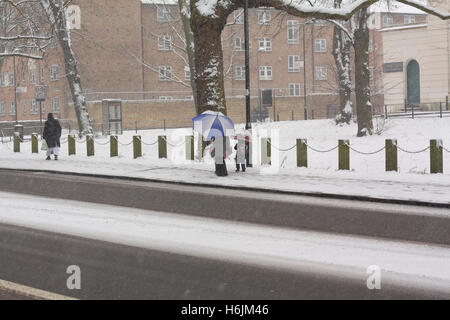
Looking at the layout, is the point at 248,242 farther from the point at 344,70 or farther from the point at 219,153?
the point at 344,70

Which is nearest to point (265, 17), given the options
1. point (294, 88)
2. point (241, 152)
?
point (294, 88)

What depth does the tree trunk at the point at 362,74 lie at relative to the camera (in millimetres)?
27578

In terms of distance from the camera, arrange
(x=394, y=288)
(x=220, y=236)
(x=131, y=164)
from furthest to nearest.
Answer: (x=131, y=164)
(x=220, y=236)
(x=394, y=288)

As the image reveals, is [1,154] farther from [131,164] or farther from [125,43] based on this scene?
[125,43]

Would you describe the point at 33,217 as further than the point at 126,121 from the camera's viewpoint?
No

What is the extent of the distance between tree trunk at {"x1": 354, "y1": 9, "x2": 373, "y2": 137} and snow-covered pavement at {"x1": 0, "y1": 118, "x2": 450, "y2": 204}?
0.73 m

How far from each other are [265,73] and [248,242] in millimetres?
60854

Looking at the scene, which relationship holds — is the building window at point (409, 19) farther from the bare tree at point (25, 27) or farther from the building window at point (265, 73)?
the bare tree at point (25, 27)

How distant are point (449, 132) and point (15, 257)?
76.2 ft

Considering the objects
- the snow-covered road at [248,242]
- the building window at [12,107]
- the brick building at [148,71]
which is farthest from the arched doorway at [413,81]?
the building window at [12,107]

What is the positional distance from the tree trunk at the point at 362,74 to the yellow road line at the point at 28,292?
882 inches

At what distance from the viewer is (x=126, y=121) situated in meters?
52.6

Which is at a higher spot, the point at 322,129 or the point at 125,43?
the point at 125,43

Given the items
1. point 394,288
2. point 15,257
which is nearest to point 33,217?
point 15,257
